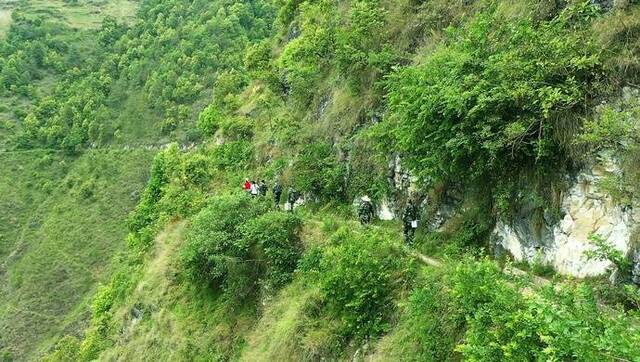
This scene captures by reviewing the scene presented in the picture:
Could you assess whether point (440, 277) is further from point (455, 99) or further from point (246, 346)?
point (246, 346)

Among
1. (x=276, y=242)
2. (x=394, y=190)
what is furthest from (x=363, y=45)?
(x=276, y=242)

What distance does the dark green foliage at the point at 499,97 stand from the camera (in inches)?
390

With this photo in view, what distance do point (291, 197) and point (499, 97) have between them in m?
9.95

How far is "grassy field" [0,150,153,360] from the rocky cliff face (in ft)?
159

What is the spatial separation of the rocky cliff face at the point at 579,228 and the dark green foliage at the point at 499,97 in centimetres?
83

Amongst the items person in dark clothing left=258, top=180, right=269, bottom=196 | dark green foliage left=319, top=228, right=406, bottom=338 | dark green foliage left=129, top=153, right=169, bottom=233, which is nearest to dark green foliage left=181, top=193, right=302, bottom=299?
person in dark clothing left=258, top=180, right=269, bottom=196

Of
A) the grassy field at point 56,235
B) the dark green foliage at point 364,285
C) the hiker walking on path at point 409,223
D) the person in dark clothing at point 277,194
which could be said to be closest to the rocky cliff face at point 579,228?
the dark green foliage at point 364,285

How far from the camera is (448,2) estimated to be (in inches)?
646

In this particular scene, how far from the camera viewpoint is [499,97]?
10.2m

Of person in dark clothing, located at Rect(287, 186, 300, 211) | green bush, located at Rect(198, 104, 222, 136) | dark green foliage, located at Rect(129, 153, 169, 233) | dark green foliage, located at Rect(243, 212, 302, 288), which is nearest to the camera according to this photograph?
dark green foliage, located at Rect(243, 212, 302, 288)

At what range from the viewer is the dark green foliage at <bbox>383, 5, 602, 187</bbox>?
9.91m

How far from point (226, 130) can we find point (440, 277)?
2152cm

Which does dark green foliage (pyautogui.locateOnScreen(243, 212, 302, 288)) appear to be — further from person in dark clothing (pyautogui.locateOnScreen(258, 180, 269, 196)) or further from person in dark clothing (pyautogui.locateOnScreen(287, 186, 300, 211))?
person in dark clothing (pyautogui.locateOnScreen(258, 180, 269, 196))

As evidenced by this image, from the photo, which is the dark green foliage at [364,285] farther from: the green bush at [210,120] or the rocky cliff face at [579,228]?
the green bush at [210,120]
